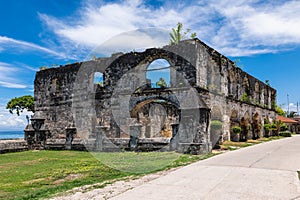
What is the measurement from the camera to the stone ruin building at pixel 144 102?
50.5 feet

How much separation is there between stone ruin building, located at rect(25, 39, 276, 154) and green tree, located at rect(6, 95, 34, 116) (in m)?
16.7

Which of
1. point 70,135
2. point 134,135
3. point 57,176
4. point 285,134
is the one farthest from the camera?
point 285,134

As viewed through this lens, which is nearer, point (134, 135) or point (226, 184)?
point (226, 184)

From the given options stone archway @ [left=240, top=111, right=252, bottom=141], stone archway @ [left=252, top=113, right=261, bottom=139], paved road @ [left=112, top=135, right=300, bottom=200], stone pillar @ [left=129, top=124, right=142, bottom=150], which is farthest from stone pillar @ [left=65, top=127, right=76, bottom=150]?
stone archway @ [left=252, top=113, right=261, bottom=139]

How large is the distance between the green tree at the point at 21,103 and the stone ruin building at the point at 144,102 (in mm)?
16699

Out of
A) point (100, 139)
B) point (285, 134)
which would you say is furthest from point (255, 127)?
point (100, 139)

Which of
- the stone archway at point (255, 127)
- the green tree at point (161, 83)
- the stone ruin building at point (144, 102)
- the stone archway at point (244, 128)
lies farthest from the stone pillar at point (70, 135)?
the stone archway at point (255, 127)

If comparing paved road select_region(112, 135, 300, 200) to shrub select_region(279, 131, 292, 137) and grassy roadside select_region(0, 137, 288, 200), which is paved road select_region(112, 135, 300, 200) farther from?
shrub select_region(279, 131, 292, 137)

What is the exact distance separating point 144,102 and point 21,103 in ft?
90.5

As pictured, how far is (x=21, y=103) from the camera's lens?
129 ft

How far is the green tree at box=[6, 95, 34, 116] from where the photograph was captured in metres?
39.2

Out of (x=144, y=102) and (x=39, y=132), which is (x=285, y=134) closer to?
(x=144, y=102)

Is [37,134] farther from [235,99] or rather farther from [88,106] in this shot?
[235,99]

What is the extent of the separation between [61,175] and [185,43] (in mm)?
10265
